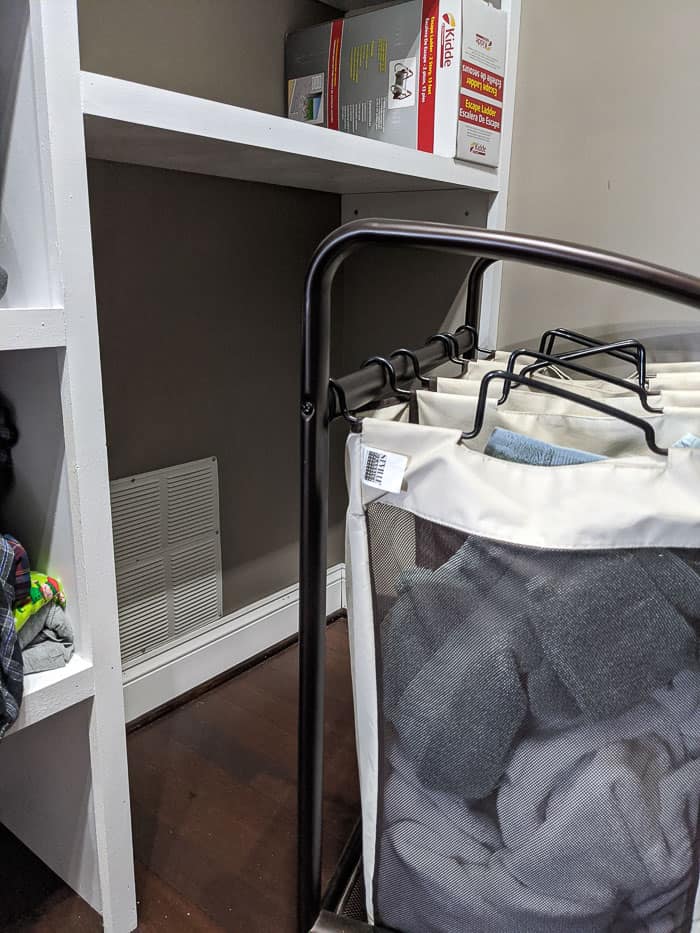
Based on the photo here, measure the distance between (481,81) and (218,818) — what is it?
52.4 inches

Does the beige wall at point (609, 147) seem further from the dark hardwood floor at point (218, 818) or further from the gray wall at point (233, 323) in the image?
the dark hardwood floor at point (218, 818)

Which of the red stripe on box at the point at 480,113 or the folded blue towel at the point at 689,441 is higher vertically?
the red stripe on box at the point at 480,113

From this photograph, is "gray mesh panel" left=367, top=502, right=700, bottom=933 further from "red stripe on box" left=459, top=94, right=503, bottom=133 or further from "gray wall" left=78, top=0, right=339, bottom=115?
"gray wall" left=78, top=0, right=339, bottom=115

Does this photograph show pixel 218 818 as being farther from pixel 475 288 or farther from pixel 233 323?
pixel 475 288

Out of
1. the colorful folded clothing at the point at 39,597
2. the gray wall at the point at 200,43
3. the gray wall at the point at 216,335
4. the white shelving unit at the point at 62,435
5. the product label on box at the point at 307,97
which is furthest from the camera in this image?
the product label on box at the point at 307,97

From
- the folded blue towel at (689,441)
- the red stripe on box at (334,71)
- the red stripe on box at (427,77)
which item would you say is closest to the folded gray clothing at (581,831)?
the folded blue towel at (689,441)

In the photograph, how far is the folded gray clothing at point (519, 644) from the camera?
63 centimetres

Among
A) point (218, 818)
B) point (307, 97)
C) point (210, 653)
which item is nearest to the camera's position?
point (218, 818)

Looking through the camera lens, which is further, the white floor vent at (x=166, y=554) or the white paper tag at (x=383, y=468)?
the white floor vent at (x=166, y=554)

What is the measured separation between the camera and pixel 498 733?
683mm

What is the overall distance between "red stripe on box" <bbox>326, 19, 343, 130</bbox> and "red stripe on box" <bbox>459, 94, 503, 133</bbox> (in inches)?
10.1

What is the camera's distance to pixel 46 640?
844 millimetres

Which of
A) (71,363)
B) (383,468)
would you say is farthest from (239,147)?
(383,468)

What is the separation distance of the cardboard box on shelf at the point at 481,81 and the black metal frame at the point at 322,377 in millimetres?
576
